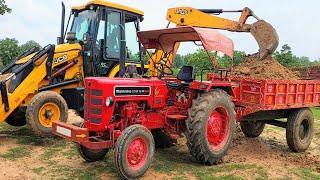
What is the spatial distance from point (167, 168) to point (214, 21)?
168 inches

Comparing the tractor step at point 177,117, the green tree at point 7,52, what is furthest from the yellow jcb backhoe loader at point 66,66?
the green tree at point 7,52

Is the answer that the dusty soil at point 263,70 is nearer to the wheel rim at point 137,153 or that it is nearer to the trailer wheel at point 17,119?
the wheel rim at point 137,153

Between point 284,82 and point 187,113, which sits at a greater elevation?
point 284,82

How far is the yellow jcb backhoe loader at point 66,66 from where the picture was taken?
8.21 m

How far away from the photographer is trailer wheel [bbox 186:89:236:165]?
22.1ft

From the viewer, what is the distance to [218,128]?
23.9 feet

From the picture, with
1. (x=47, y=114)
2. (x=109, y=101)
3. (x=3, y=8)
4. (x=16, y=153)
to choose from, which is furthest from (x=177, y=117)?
(x=3, y=8)

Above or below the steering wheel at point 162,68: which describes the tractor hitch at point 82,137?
below

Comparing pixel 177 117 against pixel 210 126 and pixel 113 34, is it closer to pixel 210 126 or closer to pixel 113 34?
pixel 210 126

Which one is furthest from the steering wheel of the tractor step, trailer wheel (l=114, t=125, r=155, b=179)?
trailer wheel (l=114, t=125, r=155, b=179)

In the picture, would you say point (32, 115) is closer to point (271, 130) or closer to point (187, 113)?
point (187, 113)

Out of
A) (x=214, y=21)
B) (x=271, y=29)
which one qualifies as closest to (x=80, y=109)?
(x=214, y=21)

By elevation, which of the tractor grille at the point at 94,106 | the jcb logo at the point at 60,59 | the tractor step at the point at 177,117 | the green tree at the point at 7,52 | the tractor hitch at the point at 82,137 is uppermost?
the green tree at the point at 7,52

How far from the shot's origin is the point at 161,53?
8.12 m
